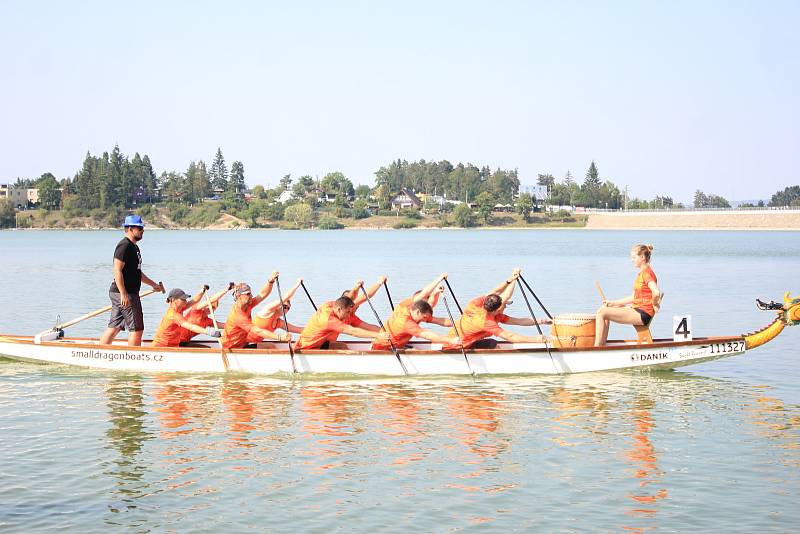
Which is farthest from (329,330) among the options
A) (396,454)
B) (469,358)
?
(396,454)

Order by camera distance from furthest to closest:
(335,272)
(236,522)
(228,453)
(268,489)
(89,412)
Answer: (335,272)
(89,412)
(228,453)
(268,489)
(236,522)

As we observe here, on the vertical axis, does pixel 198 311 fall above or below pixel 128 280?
below

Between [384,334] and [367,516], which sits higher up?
[384,334]

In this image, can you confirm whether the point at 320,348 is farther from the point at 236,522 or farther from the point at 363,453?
the point at 236,522

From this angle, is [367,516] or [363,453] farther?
[363,453]

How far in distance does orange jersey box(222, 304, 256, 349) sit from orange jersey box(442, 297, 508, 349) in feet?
11.8

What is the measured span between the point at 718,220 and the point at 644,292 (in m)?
166

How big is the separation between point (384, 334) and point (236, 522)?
294 inches

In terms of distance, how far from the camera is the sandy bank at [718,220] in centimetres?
16700

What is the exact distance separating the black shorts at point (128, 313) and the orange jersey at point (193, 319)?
35.4 inches

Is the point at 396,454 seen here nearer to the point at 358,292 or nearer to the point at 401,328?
the point at 401,328

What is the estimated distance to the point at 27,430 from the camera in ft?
A: 45.2

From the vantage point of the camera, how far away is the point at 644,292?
16891mm

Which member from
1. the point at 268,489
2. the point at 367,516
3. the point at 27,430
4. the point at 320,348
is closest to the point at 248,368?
the point at 320,348
